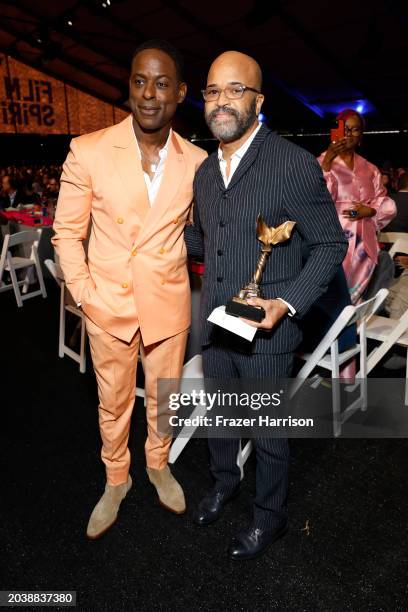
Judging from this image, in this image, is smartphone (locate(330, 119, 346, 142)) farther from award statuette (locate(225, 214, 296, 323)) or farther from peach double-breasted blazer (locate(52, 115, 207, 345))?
award statuette (locate(225, 214, 296, 323))

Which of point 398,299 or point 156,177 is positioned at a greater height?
point 156,177

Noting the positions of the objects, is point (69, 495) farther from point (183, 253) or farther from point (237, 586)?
point (183, 253)

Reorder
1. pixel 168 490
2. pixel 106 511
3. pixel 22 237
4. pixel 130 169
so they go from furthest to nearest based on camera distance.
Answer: pixel 22 237 → pixel 168 490 → pixel 106 511 → pixel 130 169

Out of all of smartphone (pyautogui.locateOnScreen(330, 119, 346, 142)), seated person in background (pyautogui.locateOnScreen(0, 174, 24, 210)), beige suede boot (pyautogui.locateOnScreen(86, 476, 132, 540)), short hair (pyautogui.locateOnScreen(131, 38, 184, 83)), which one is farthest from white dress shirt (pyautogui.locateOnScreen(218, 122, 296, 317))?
seated person in background (pyautogui.locateOnScreen(0, 174, 24, 210))

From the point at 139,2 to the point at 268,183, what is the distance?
1094cm

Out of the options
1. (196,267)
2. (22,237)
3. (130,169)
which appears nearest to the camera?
(130,169)

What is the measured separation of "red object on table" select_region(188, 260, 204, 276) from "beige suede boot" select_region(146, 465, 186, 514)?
1.04 m

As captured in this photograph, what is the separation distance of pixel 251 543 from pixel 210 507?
0.91 feet

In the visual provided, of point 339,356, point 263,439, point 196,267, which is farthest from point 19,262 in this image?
point 263,439

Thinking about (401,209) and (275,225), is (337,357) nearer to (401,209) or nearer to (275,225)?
(275,225)

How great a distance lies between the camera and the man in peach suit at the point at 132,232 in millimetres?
1672

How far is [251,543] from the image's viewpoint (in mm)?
1860

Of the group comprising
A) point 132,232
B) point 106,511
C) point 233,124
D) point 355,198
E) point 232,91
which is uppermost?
point 232,91

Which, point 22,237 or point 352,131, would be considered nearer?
point 352,131
